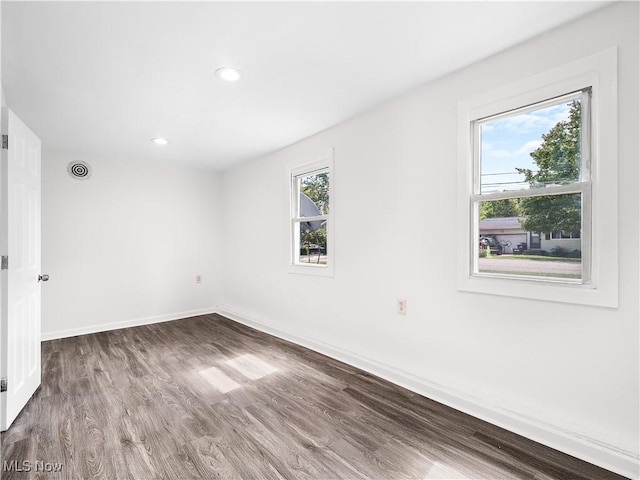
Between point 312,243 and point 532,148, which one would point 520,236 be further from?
point 312,243

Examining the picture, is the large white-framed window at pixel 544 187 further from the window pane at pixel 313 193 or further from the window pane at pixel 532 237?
the window pane at pixel 313 193

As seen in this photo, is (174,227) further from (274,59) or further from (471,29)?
(471,29)

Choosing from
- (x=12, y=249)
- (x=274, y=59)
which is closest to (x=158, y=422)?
(x=12, y=249)

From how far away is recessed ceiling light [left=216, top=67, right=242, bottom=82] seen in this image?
228 cm

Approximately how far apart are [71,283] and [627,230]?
17.3 feet

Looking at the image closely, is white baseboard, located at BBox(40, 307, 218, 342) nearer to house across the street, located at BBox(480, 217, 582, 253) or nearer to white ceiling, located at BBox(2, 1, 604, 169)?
white ceiling, located at BBox(2, 1, 604, 169)

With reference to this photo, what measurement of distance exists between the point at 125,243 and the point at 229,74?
129 inches

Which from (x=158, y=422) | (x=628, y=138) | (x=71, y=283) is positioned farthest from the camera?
(x=71, y=283)

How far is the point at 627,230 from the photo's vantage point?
168 centimetres

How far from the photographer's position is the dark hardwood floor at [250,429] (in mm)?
1760

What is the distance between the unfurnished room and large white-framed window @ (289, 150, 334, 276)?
61mm

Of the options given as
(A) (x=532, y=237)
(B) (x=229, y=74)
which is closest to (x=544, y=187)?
(A) (x=532, y=237)

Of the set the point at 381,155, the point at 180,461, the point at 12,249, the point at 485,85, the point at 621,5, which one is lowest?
the point at 180,461

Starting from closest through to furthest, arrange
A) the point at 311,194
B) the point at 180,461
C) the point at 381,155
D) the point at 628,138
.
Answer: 1. the point at 628,138
2. the point at 180,461
3. the point at 381,155
4. the point at 311,194
